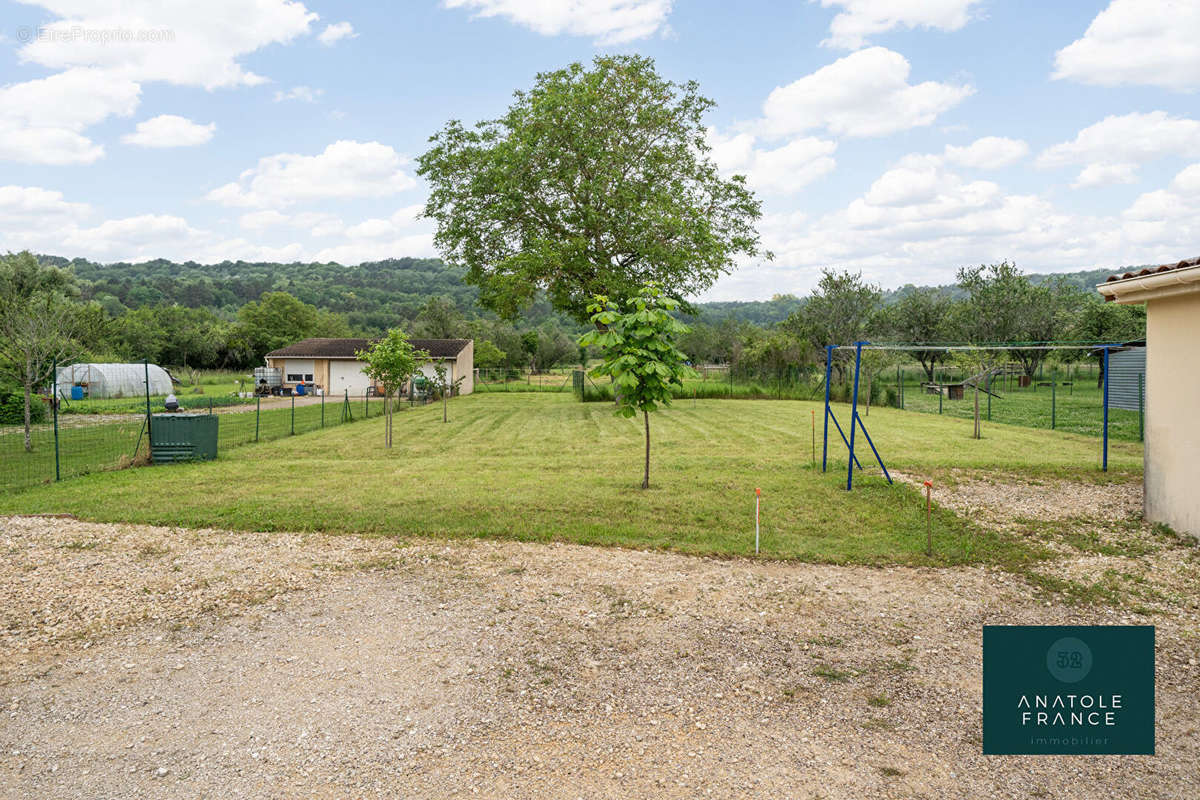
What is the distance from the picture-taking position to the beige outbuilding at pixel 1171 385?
27.1 feet

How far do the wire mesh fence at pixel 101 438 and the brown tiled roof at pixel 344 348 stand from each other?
1339 centimetres

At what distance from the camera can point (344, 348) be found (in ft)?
146

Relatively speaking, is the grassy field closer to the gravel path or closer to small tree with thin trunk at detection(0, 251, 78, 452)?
the gravel path

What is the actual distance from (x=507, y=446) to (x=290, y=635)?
1193 cm

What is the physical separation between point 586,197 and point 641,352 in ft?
59.7

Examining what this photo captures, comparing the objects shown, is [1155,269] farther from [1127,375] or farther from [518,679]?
[1127,375]

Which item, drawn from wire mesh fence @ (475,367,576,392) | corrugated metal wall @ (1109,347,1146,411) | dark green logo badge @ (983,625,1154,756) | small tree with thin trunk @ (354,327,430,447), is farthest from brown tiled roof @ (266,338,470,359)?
dark green logo badge @ (983,625,1154,756)

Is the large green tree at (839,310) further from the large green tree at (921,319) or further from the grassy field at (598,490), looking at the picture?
the grassy field at (598,490)

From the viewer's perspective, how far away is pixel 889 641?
18.4 feet

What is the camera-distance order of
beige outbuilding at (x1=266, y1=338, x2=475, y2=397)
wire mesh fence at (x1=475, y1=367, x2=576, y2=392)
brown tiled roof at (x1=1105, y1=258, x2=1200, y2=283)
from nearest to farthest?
brown tiled roof at (x1=1105, y1=258, x2=1200, y2=283)
beige outbuilding at (x1=266, y1=338, x2=475, y2=397)
wire mesh fence at (x1=475, y1=367, x2=576, y2=392)

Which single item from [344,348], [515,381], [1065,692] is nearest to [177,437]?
[1065,692]

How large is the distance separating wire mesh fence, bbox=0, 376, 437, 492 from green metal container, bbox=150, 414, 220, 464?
178 mm

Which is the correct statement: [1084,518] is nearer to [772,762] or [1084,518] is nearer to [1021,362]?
[772,762]

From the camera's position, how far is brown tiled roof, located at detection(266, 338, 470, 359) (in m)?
42.4
